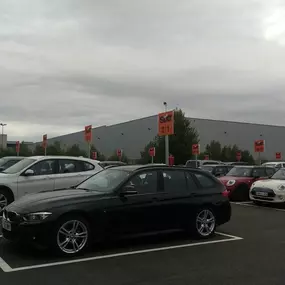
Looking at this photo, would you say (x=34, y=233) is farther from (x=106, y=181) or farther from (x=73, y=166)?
(x=73, y=166)

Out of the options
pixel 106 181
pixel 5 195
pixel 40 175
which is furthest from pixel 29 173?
pixel 106 181

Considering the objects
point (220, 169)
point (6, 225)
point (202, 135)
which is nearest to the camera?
point (6, 225)

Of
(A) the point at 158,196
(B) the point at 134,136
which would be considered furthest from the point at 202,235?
(B) the point at 134,136

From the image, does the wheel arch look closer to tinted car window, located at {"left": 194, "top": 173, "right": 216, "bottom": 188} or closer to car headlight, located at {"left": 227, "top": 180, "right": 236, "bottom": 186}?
tinted car window, located at {"left": 194, "top": 173, "right": 216, "bottom": 188}

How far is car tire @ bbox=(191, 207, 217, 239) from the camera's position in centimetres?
867

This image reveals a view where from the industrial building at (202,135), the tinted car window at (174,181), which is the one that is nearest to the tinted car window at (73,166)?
the tinted car window at (174,181)

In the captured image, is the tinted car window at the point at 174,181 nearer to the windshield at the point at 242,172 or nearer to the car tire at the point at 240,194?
the car tire at the point at 240,194

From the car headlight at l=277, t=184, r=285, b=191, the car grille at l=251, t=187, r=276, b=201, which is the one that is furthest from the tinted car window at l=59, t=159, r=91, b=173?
the car headlight at l=277, t=184, r=285, b=191

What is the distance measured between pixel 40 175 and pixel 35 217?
530 cm

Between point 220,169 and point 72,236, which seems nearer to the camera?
point 72,236

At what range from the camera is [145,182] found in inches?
327

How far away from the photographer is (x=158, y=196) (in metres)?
8.24

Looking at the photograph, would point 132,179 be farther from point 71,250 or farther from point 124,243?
point 71,250

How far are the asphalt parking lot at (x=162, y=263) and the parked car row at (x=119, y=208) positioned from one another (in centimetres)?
31
